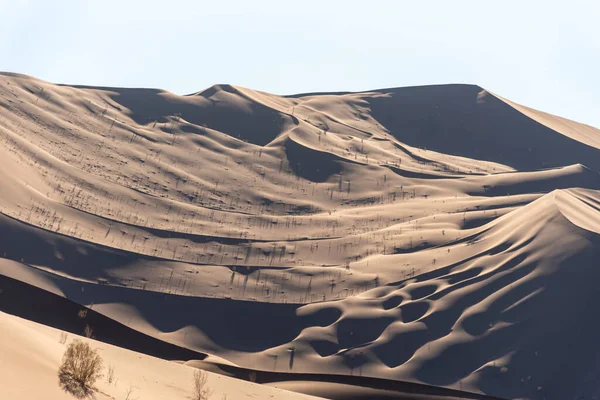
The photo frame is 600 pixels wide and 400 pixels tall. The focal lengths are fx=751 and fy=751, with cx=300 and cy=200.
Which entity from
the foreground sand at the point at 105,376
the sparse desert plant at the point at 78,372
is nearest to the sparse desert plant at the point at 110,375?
the foreground sand at the point at 105,376

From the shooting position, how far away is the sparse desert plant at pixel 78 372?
1139 cm

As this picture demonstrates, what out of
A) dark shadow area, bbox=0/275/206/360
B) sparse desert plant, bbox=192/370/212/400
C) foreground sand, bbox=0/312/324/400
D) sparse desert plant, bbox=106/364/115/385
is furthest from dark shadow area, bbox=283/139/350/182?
sparse desert plant, bbox=106/364/115/385

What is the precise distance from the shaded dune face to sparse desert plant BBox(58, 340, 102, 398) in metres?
19.9

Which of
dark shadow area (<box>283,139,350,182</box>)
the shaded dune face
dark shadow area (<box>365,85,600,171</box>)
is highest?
dark shadow area (<box>365,85,600,171</box>)

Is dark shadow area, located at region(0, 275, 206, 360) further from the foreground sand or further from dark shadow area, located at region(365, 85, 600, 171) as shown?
dark shadow area, located at region(365, 85, 600, 171)

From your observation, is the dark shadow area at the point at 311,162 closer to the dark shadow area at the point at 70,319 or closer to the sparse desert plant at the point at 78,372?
the dark shadow area at the point at 70,319

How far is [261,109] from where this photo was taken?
231ft

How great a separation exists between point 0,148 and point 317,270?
21366 mm

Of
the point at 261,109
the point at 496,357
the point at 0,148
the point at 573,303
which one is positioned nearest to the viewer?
the point at 496,357

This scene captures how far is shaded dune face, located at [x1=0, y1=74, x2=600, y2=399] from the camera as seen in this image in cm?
3581

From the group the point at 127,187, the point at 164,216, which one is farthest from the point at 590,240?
the point at 127,187

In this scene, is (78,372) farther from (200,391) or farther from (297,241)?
(297,241)

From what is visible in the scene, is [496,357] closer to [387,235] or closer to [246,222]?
[387,235]

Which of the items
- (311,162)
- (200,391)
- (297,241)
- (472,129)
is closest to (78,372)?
(200,391)
